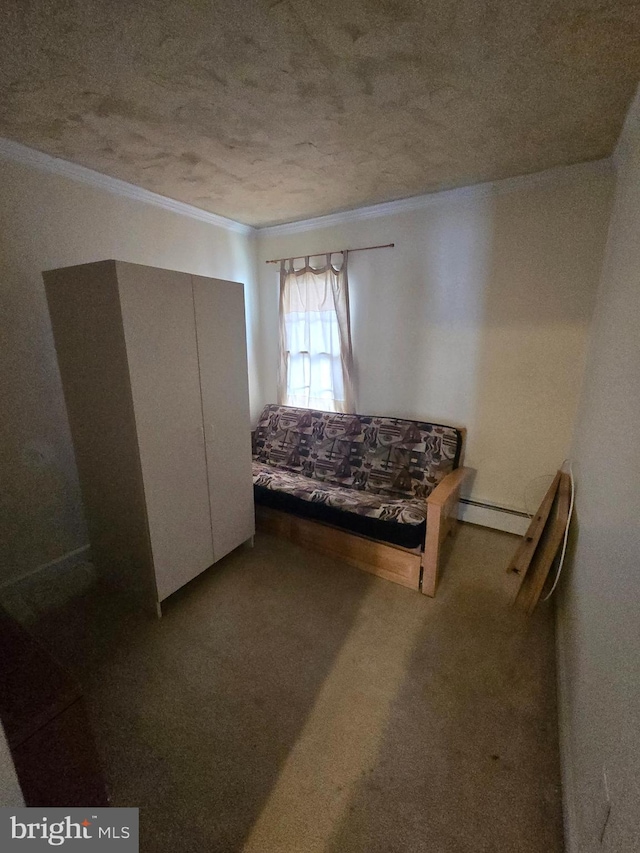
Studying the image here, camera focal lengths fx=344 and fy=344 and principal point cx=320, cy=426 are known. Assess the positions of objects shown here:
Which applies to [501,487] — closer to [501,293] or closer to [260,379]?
[501,293]

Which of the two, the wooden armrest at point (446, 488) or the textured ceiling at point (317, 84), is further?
the wooden armrest at point (446, 488)

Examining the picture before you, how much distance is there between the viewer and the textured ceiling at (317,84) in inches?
42.4

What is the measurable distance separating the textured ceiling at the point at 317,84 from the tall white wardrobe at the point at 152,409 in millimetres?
659

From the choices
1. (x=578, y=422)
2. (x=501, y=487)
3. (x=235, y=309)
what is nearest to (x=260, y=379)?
(x=235, y=309)

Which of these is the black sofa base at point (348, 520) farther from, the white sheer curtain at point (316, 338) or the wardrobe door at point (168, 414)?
the white sheer curtain at point (316, 338)

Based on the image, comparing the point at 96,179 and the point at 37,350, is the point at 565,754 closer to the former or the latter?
the point at 37,350

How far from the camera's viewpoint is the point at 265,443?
→ 125 inches

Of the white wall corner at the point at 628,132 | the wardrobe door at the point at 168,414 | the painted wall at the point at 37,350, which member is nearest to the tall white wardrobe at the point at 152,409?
the wardrobe door at the point at 168,414

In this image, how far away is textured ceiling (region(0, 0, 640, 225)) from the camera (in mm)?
1078

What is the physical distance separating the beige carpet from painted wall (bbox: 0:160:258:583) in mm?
529

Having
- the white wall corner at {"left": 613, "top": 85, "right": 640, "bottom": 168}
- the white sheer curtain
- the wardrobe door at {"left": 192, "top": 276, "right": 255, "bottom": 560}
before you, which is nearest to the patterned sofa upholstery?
the white sheer curtain

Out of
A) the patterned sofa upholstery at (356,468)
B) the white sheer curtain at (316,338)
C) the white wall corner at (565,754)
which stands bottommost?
the white wall corner at (565,754)

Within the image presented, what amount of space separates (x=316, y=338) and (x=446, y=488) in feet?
5.66

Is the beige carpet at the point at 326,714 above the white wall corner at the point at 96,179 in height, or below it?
below
